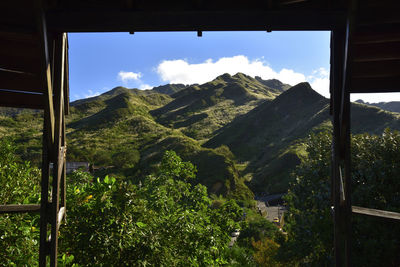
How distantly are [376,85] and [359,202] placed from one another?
4956 millimetres

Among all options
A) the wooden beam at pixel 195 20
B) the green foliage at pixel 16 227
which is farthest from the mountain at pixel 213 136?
the wooden beam at pixel 195 20

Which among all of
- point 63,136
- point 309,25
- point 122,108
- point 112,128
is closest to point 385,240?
point 309,25

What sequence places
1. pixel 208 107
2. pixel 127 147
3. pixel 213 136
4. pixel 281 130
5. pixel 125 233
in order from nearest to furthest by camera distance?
pixel 125 233 < pixel 127 147 < pixel 281 130 < pixel 213 136 < pixel 208 107

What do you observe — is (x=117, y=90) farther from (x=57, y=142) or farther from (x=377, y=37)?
(x=377, y=37)

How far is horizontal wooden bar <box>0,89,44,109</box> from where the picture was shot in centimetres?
376

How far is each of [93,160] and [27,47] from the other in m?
30.5

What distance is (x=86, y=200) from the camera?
15.2ft

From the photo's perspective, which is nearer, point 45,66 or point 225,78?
point 45,66

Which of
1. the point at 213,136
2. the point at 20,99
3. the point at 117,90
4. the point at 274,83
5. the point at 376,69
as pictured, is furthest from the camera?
the point at 274,83

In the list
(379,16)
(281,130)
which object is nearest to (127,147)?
(281,130)

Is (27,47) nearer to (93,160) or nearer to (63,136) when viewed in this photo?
(63,136)

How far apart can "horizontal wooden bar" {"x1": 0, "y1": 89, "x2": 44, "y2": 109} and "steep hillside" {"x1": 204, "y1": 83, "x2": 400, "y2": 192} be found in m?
30.2

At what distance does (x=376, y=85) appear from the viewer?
3529 mm

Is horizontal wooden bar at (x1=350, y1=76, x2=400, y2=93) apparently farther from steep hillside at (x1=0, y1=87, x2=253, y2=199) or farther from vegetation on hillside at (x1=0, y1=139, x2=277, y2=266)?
steep hillside at (x1=0, y1=87, x2=253, y2=199)
